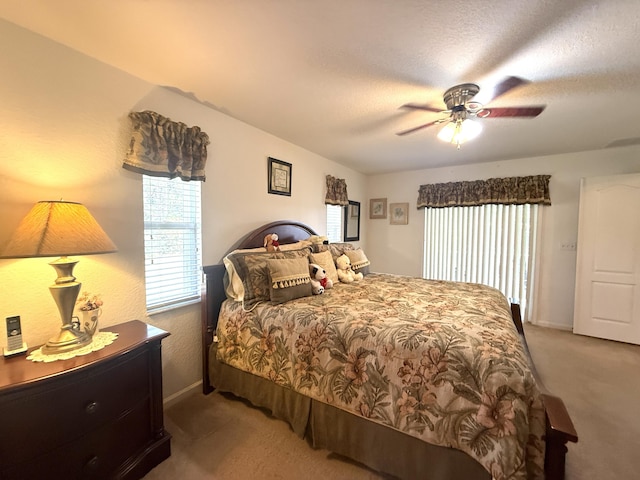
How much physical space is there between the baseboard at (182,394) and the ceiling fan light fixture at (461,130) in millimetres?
2847

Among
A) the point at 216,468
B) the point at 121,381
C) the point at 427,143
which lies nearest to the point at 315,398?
the point at 216,468

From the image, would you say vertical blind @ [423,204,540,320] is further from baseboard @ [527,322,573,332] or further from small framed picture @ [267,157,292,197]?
small framed picture @ [267,157,292,197]

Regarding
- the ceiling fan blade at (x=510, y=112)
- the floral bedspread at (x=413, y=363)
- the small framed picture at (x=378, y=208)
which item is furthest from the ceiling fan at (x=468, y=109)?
the small framed picture at (x=378, y=208)

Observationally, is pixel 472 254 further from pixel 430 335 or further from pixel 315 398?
pixel 315 398

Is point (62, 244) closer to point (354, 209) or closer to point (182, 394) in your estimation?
point (182, 394)

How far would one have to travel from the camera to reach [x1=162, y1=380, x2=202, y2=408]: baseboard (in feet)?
6.70

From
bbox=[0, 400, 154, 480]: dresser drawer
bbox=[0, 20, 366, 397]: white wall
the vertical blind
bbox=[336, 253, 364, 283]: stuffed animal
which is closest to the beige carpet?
bbox=[0, 400, 154, 480]: dresser drawer

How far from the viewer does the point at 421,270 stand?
4660 millimetres

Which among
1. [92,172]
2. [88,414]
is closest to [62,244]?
[92,172]

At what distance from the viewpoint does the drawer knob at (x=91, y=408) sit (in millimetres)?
1220

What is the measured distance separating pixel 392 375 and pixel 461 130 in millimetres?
1768

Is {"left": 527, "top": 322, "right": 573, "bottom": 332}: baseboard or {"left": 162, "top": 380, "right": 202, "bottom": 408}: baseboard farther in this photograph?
{"left": 527, "top": 322, "right": 573, "bottom": 332}: baseboard

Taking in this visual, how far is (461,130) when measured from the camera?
6.52 feet

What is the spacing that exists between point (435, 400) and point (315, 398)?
2.33 feet
